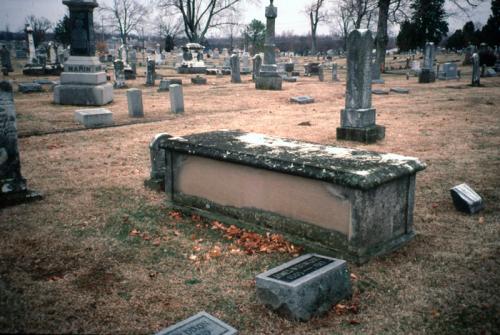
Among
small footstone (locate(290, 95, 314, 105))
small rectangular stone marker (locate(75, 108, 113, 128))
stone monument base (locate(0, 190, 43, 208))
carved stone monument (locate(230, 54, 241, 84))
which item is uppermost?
carved stone monument (locate(230, 54, 241, 84))

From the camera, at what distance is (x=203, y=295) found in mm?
3508

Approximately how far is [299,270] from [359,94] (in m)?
6.79

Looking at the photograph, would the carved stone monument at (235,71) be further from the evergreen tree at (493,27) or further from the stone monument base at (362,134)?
the evergreen tree at (493,27)

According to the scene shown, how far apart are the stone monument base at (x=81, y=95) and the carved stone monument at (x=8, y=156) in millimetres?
8811

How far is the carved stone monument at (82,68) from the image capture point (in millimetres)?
13891

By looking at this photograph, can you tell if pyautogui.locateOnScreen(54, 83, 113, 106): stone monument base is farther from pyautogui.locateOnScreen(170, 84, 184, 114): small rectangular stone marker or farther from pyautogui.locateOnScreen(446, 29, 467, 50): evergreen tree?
pyautogui.locateOnScreen(446, 29, 467, 50): evergreen tree

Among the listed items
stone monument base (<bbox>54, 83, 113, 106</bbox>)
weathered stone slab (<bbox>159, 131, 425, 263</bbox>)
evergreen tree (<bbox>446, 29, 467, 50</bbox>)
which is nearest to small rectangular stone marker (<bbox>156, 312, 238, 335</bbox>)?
weathered stone slab (<bbox>159, 131, 425, 263</bbox>)

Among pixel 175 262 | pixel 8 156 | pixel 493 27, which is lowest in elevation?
pixel 175 262

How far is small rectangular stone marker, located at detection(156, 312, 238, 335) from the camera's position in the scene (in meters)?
2.80

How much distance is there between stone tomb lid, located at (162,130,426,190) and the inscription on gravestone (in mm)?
736

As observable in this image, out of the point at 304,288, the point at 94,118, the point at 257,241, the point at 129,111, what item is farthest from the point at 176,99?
the point at 304,288

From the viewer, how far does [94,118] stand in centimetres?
1094

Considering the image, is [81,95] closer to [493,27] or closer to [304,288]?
Answer: [304,288]

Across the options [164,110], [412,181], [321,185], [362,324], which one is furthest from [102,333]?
[164,110]
